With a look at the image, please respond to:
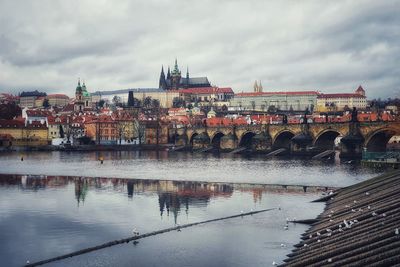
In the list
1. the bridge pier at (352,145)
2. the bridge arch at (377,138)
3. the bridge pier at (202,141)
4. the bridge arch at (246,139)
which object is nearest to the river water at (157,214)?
the bridge pier at (352,145)

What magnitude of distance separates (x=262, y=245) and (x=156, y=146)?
304 ft

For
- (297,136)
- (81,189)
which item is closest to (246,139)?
(297,136)

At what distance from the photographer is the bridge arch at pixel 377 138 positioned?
237 ft

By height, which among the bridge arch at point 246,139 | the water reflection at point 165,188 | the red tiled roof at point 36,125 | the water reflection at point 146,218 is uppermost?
the red tiled roof at point 36,125

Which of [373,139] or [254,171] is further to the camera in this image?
[373,139]

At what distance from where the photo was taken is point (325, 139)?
84.2 metres

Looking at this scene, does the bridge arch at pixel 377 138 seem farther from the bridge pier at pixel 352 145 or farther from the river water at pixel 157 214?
the river water at pixel 157 214

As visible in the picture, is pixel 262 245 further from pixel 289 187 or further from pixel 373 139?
pixel 373 139

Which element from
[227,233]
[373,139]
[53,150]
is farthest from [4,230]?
[53,150]

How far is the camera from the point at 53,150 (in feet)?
340

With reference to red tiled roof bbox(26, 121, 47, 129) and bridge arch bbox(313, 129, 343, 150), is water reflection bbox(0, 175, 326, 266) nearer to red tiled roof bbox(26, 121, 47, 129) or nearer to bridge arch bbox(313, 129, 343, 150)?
bridge arch bbox(313, 129, 343, 150)

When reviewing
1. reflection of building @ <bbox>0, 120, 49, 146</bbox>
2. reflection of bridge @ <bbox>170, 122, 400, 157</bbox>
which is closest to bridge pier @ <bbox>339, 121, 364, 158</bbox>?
reflection of bridge @ <bbox>170, 122, 400, 157</bbox>

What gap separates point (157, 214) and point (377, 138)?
52.5 m

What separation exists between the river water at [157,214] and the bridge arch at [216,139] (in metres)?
55.4
